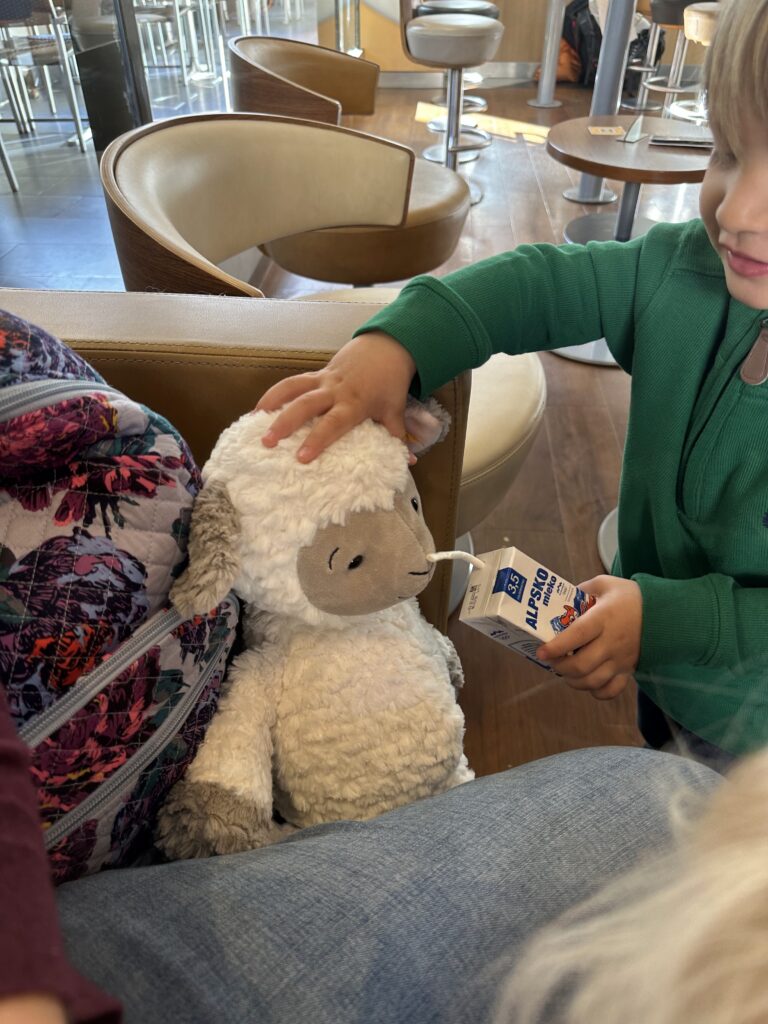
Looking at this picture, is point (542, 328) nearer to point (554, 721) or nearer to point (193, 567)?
point (193, 567)

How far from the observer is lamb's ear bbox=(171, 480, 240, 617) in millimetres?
540

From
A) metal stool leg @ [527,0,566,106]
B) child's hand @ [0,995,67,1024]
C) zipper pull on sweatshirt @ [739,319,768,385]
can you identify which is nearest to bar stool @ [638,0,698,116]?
metal stool leg @ [527,0,566,106]

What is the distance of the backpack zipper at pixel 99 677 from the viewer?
19.0 inches

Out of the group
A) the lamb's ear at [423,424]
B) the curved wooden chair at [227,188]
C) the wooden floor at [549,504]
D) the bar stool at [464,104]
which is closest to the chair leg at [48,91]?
the wooden floor at [549,504]

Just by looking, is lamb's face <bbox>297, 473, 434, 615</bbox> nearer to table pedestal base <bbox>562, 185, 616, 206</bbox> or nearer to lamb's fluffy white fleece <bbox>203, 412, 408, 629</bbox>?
lamb's fluffy white fleece <bbox>203, 412, 408, 629</bbox>

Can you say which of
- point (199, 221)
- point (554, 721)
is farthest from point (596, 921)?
point (199, 221)

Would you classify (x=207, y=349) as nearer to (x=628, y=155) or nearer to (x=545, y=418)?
(x=545, y=418)

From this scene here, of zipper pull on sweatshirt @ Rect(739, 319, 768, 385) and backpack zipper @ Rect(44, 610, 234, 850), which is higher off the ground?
zipper pull on sweatshirt @ Rect(739, 319, 768, 385)

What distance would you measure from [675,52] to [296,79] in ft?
12.1

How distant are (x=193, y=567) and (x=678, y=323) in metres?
0.57

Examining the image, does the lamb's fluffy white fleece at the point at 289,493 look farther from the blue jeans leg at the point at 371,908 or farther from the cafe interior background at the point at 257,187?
the cafe interior background at the point at 257,187

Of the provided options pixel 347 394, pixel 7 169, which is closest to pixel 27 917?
pixel 347 394

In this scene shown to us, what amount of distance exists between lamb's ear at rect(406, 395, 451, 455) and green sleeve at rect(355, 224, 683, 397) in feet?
0.11

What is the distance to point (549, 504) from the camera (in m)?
1.69
